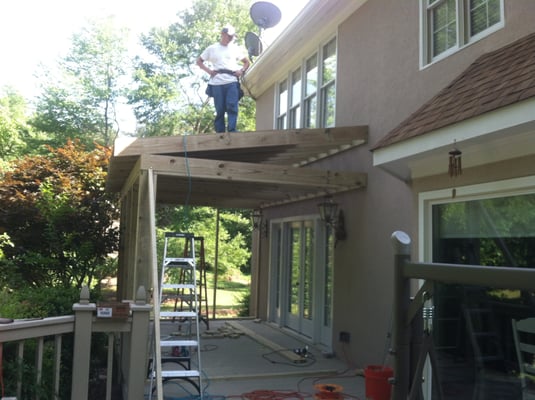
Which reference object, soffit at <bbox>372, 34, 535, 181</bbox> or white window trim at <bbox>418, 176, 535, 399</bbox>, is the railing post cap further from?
white window trim at <bbox>418, 176, 535, 399</bbox>

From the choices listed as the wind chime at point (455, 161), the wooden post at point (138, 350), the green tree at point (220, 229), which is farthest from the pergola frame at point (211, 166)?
the green tree at point (220, 229)

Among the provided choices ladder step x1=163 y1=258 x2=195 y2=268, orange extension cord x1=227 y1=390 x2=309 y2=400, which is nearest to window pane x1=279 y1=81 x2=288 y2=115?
ladder step x1=163 y1=258 x2=195 y2=268

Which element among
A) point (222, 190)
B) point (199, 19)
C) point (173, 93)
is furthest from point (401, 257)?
point (199, 19)

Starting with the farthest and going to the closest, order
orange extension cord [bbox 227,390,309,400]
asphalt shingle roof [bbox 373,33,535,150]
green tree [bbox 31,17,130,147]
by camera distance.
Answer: green tree [bbox 31,17,130,147] → orange extension cord [bbox 227,390,309,400] → asphalt shingle roof [bbox 373,33,535,150]

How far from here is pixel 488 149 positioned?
4.14 metres

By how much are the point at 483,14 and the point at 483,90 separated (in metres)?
1.71

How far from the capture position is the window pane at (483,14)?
198 inches

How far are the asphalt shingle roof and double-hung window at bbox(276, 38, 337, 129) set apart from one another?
3.68 meters

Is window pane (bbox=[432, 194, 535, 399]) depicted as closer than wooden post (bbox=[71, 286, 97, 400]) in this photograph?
Yes

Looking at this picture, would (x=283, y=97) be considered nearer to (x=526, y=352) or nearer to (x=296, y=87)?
(x=296, y=87)

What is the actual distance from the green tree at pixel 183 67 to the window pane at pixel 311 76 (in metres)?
14.2

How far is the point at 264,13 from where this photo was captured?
978 centimetres

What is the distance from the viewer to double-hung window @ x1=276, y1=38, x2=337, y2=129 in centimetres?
868

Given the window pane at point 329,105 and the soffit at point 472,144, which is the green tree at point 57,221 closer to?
the window pane at point 329,105
